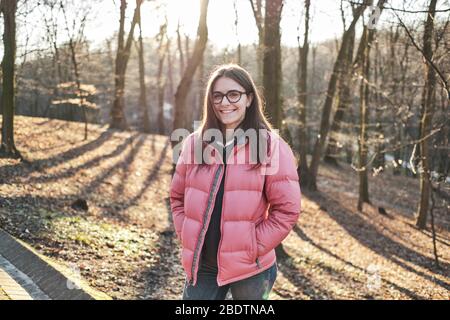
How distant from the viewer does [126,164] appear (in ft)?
53.5

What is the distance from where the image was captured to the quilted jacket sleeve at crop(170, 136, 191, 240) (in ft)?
9.90

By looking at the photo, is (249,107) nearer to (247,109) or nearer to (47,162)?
(247,109)

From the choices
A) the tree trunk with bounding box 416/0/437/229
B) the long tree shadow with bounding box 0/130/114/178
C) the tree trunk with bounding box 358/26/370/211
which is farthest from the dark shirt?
the tree trunk with bounding box 358/26/370/211

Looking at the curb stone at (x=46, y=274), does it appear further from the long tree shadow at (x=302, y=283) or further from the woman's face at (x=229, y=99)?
the long tree shadow at (x=302, y=283)

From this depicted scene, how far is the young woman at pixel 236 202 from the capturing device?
2.75 metres

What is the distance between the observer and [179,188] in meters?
3.07

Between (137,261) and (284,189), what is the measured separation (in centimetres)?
514

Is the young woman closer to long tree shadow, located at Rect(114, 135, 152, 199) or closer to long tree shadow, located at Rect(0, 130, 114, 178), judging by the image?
long tree shadow, located at Rect(0, 130, 114, 178)

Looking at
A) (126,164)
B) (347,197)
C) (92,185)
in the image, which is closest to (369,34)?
(347,197)

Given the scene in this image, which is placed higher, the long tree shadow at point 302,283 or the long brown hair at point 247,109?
the long brown hair at point 247,109

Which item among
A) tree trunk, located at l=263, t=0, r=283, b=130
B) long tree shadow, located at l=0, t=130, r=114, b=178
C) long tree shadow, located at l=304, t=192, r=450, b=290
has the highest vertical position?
tree trunk, located at l=263, t=0, r=283, b=130

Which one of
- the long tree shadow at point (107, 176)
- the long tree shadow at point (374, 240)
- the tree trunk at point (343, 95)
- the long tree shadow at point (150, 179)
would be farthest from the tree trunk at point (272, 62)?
the tree trunk at point (343, 95)

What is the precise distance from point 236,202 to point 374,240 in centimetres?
1215

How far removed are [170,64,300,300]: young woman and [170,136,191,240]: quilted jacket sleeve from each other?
0.07m
